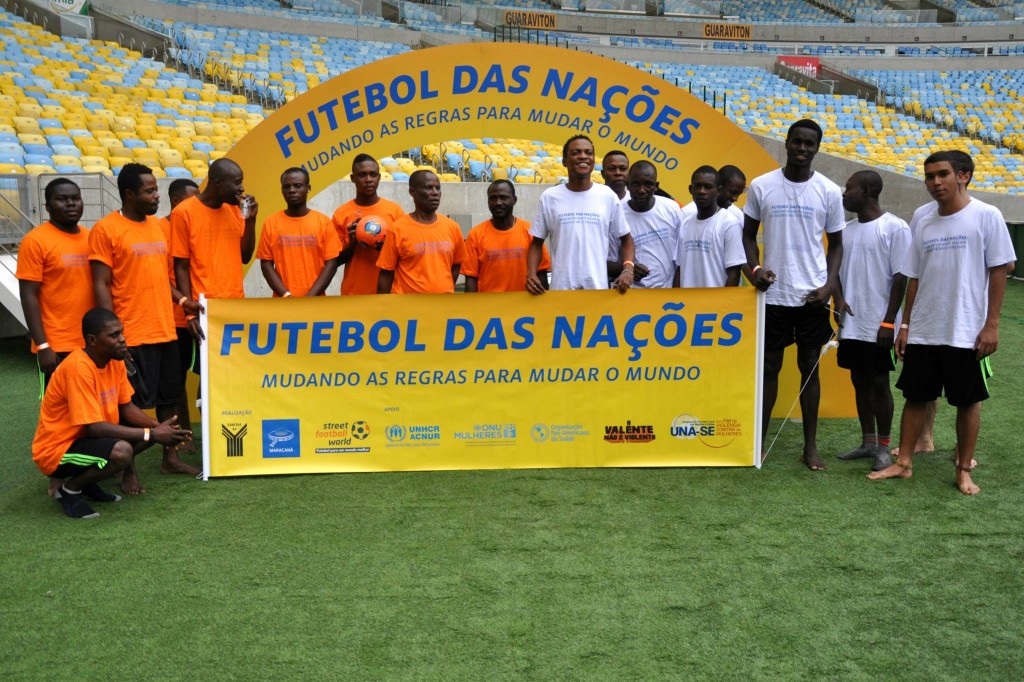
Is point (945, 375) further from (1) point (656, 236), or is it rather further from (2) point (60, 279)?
(2) point (60, 279)

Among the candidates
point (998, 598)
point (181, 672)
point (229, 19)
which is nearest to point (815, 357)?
point (998, 598)

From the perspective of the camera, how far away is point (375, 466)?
534 centimetres

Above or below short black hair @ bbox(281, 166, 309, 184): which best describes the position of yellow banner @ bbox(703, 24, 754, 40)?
above

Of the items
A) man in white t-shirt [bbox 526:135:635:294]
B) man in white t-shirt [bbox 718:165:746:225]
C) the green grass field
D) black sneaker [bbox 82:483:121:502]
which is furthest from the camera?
man in white t-shirt [bbox 718:165:746:225]

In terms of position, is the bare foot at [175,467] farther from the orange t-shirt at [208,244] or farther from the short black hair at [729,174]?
the short black hair at [729,174]

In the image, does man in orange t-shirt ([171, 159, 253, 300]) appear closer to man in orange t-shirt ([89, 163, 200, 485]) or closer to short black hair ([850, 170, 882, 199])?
man in orange t-shirt ([89, 163, 200, 485])

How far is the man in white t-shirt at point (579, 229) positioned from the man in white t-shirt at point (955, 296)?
1.63 meters

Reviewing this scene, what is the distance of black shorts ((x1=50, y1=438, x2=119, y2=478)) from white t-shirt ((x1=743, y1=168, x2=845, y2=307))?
3.86 meters

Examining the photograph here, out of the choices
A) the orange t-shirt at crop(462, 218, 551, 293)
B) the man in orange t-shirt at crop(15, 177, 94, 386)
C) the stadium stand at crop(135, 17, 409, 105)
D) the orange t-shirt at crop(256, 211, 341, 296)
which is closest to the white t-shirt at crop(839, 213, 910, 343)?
the orange t-shirt at crop(462, 218, 551, 293)

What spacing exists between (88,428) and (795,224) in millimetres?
4098

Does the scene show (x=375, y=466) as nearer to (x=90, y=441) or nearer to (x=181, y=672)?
(x=90, y=441)

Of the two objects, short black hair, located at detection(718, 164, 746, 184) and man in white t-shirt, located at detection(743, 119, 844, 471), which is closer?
man in white t-shirt, located at detection(743, 119, 844, 471)

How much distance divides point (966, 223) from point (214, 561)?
421 cm

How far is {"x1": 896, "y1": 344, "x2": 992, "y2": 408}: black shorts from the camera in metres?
4.80
